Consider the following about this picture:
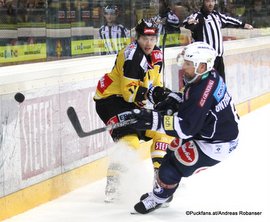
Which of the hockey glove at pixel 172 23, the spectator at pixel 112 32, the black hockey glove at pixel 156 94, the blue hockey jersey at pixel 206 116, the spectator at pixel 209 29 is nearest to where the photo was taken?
the blue hockey jersey at pixel 206 116

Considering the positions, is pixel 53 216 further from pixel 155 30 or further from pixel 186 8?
pixel 186 8

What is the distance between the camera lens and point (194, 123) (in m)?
2.96

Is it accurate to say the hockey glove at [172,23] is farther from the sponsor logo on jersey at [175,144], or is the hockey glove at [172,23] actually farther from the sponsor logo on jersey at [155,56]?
the sponsor logo on jersey at [175,144]

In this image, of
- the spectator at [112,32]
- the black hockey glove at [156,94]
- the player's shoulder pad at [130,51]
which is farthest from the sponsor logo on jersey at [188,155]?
the spectator at [112,32]

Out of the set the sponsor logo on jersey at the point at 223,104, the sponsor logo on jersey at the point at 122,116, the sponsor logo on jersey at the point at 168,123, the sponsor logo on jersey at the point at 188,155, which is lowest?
the sponsor logo on jersey at the point at 188,155

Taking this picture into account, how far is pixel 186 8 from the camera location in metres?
6.13

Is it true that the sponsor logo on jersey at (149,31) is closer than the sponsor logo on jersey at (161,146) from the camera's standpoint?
Yes

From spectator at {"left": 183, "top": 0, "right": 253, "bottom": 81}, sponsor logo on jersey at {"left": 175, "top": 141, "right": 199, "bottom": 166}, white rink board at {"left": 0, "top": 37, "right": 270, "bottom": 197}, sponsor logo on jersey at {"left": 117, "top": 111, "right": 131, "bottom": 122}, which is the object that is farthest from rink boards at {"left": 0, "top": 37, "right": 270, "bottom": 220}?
spectator at {"left": 183, "top": 0, "right": 253, "bottom": 81}

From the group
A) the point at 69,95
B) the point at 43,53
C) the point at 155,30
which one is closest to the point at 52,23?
the point at 43,53

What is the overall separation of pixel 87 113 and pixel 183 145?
1016 millimetres

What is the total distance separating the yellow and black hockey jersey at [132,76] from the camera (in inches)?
134

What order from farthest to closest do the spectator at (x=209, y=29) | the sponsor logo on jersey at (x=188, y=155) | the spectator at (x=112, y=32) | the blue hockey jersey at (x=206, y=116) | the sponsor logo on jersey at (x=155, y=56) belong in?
1. the spectator at (x=209, y=29)
2. the spectator at (x=112, y=32)
3. the sponsor logo on jersey at (x=155, y=56)
4. the sponsor logo on jersey at (x=188, y=155)
5. the blue hockey jersey at (x=206, y=116)

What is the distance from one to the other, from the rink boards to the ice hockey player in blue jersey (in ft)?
1.96

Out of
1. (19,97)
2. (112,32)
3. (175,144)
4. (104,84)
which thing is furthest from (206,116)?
(112,32)
